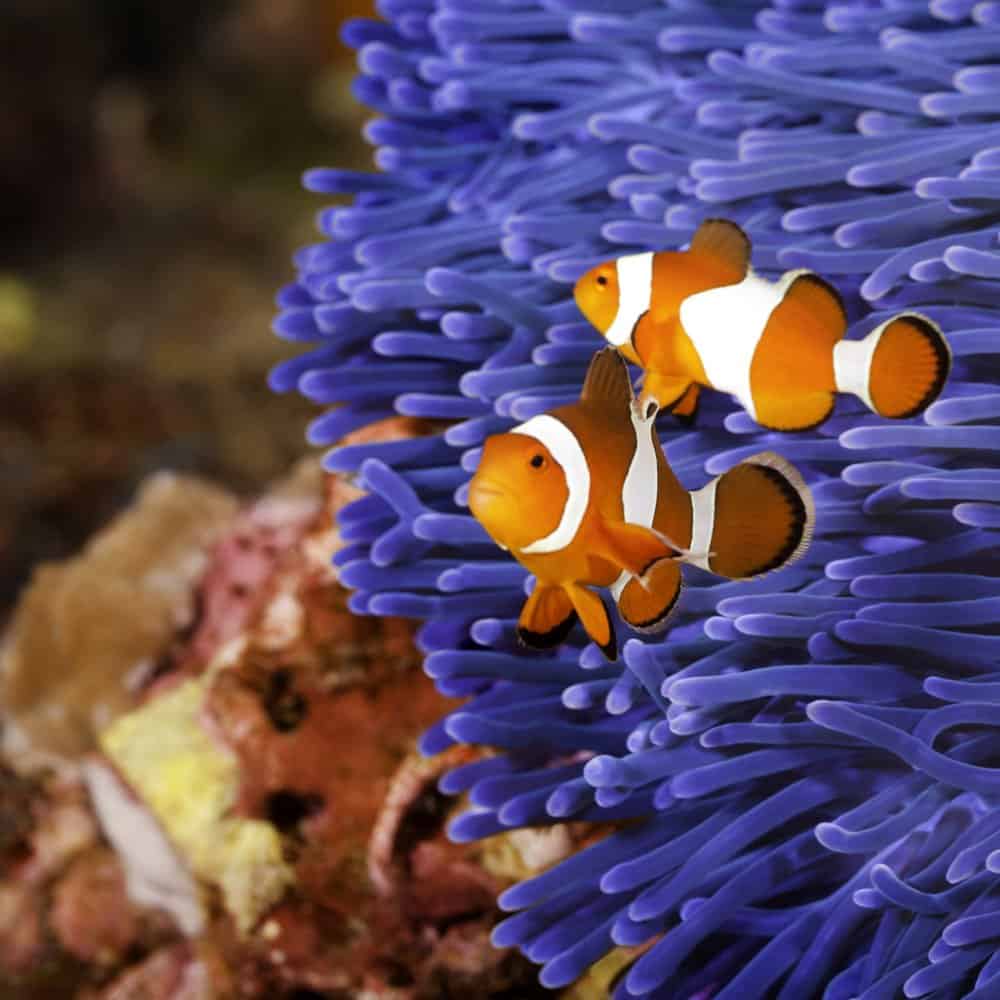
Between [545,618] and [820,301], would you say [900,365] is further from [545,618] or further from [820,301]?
[545,618]

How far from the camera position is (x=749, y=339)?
1.21 m

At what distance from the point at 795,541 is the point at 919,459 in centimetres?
31

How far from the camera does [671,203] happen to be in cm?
164

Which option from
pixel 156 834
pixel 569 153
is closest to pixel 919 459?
pixel 569 153

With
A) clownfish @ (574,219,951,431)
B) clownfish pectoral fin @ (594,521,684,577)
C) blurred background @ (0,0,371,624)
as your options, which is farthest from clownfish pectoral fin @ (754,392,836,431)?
blurred background @ (0,0,371,624)

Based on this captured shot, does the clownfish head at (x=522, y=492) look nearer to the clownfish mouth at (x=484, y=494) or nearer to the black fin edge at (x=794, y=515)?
the clownfish mouth at (x=484, y=494)

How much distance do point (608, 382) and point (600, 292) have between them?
172mm

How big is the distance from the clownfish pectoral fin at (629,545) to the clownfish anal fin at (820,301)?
278 millimetres

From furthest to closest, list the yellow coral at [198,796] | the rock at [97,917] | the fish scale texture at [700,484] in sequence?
1. the rock at [97,917]
2. the yellow coral at [198,796]
3. the fish scale texture at [700,484]

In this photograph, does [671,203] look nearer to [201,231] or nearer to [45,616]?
[45,616]

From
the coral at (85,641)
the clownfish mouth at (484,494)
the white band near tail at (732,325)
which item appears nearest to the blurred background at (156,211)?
the coral at (85,641)

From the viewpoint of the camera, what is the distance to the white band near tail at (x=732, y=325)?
1.21 meters

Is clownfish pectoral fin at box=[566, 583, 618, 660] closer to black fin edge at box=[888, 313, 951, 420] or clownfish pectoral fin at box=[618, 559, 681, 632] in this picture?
clownfish pectoral fin at box=[618, 559, 681, 632]

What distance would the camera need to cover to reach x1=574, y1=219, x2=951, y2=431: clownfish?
1.12m
